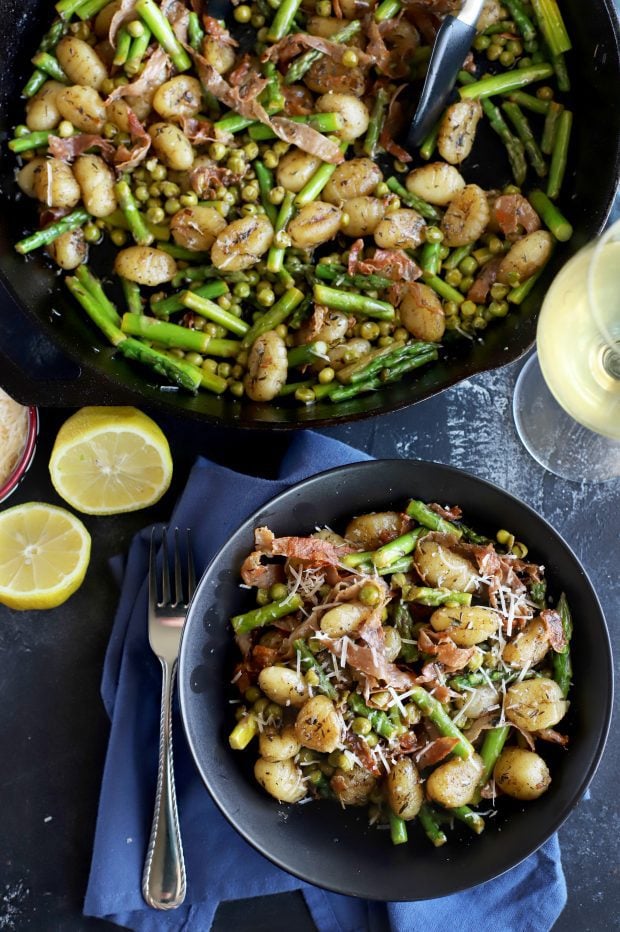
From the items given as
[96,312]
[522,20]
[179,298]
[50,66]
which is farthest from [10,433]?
[522,20]

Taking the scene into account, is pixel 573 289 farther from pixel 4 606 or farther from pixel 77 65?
pixel 4 606

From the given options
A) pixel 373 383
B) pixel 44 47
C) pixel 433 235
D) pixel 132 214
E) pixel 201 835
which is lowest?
pixel 201 835

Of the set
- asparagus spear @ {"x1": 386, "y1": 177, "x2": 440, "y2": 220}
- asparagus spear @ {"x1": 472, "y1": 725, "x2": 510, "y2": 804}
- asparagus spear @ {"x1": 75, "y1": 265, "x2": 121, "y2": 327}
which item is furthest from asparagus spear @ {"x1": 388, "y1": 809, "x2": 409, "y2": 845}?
asparagus spear @ {"x1": 386, "y1": 177, "x2": 440, "y2": 220}

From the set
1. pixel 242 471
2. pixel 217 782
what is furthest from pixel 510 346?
pixel 217 782

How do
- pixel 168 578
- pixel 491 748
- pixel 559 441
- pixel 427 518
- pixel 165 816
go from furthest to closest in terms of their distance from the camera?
pixel 559 441
pixel 168 578
pixel 165 816
pixel 427 518
pixel 491 748

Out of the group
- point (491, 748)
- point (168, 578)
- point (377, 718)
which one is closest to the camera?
point (377, 718)

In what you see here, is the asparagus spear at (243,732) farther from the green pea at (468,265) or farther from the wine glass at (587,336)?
the green pea at (468,265)

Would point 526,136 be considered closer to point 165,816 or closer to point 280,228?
point 280,228

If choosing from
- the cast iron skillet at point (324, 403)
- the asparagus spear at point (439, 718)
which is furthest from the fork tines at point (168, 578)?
the asparagus spear at point (439, 718)
